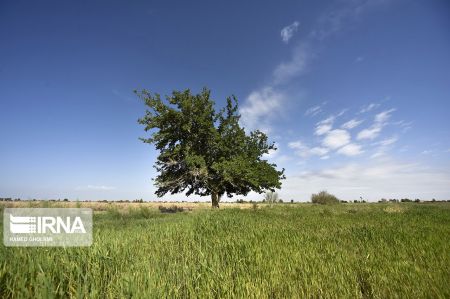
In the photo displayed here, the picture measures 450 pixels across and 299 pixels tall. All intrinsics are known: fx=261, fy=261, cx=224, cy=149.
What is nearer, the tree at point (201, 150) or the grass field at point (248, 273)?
the grass field at point (248, 273)

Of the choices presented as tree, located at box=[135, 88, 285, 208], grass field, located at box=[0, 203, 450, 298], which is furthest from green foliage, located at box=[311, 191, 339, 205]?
grass field, located at box=[0, 203, 450, 298]

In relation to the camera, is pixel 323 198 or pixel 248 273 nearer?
pixel 248 273

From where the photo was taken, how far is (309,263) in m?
4.93

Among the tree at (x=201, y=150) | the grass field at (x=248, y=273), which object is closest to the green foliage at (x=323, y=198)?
the tree at (x=201, y=150)

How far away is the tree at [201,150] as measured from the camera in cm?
2541

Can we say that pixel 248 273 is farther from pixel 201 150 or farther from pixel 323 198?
pixel 323 198

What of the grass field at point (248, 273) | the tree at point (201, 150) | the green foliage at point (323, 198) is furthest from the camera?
the green foliage at point (323, 198)

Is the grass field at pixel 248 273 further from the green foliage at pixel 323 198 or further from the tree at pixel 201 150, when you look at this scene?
the green foliage at pixel 323 198

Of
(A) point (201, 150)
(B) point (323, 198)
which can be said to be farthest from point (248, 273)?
(B) point (323, 198)

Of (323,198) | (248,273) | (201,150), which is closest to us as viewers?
(248,273)

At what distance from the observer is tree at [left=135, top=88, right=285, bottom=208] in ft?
83.4

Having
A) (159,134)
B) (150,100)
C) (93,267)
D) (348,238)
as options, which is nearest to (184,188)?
(159,134)

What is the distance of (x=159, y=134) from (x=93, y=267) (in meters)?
22.1

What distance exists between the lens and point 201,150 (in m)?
27.2
